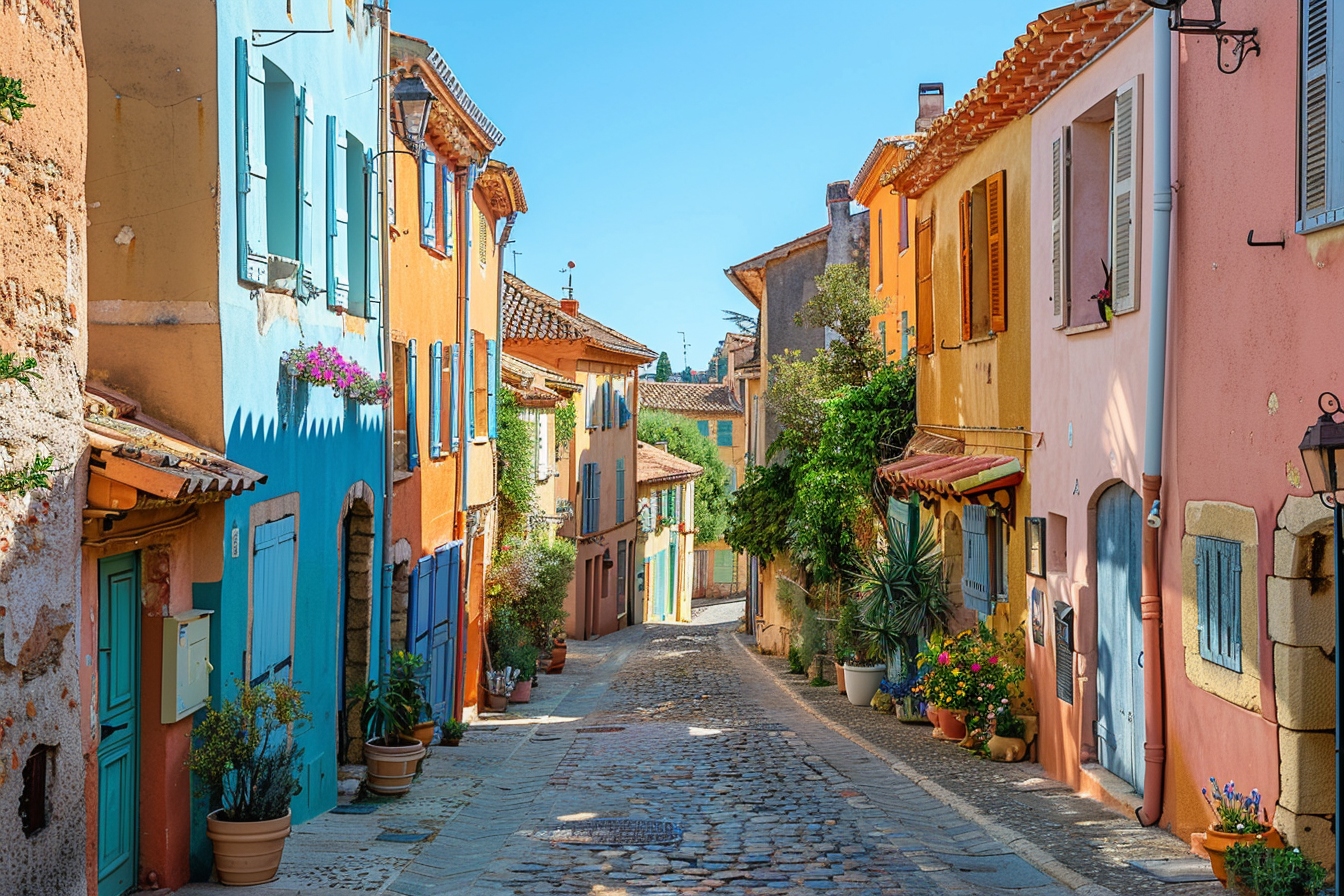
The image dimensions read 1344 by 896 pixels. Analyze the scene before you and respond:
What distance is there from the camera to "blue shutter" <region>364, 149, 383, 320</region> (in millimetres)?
11195

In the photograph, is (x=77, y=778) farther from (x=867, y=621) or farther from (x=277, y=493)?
(x=867, y=621)

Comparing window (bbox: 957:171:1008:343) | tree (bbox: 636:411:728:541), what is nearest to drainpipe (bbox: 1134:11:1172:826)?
window (bbox: 957:171:1008:343)

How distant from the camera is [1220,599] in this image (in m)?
7.54

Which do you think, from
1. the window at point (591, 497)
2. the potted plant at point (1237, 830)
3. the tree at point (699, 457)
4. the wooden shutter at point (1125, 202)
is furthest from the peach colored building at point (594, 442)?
the potted plant at point (1237, 830)

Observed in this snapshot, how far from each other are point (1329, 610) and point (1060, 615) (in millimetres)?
4117

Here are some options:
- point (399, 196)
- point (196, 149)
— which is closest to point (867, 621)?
point (399, 196)

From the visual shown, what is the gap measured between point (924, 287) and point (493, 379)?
6345mm

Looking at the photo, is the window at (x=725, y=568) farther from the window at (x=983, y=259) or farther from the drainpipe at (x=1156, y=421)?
the drainpipe at (x=1156, y=421)

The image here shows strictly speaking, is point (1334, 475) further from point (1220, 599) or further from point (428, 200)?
point (428, 200)

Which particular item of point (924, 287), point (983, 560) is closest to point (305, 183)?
point (983, 560)

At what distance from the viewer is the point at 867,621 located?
15.2 meters

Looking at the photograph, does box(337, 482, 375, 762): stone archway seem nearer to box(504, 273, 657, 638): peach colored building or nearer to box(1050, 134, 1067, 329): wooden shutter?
box(1050, 134, 1067, 329): wooden shutter

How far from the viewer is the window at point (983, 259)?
12359 millimetres

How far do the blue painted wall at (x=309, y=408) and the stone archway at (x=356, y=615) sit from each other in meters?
0.15
